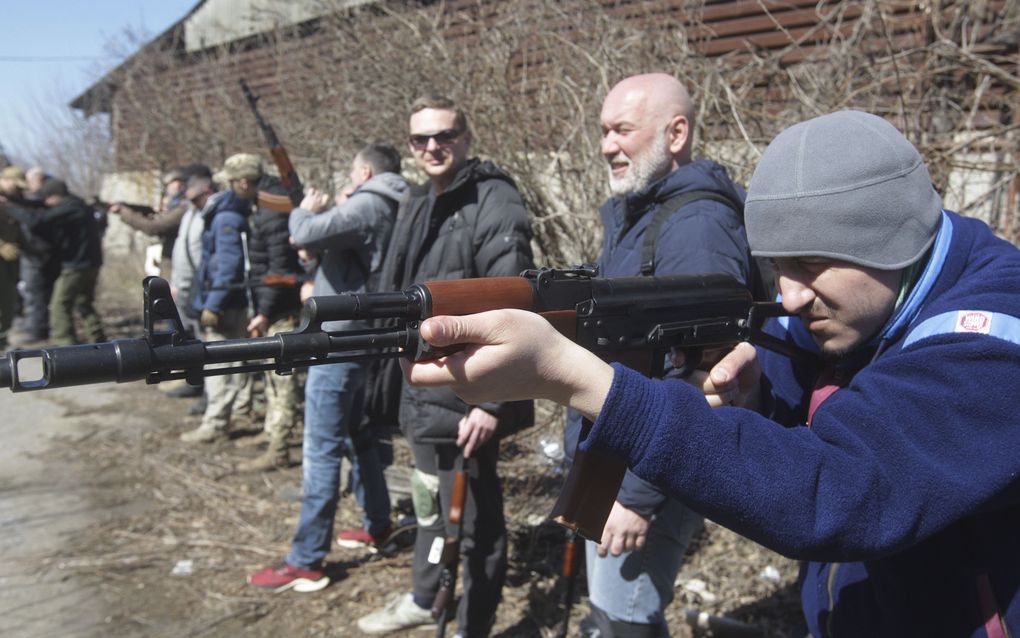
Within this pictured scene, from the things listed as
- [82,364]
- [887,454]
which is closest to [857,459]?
[887,454]

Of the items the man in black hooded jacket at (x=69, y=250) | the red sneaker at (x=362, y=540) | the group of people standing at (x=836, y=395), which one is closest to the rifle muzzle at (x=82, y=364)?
the group of people standing at (x=836, y=395)

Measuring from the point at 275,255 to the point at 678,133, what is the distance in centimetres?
399

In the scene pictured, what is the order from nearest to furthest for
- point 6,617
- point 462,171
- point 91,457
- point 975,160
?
point 462,171 → point 6,617 → point 975,160 → point 91,457

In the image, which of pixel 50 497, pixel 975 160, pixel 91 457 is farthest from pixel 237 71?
pixel 975 160

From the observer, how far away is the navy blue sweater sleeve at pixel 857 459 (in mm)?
1269

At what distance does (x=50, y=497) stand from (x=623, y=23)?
18.0 feet

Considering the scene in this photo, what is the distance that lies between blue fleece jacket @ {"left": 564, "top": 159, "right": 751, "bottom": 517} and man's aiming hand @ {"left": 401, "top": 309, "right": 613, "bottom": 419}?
108cm

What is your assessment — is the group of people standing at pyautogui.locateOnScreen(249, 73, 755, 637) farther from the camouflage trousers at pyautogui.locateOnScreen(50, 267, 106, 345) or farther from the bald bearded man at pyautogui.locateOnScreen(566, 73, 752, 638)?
the camouflage trousers at pyautogui.locateOnScreen(50, 267, 106, 345)

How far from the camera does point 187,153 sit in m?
11.8

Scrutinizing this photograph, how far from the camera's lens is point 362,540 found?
4887mm

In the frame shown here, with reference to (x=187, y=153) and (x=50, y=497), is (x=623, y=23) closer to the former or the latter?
(x=50, y=497)

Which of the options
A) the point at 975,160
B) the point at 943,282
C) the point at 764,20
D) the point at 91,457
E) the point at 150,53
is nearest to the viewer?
the point at 943,282

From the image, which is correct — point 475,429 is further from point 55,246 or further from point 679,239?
point 55,246

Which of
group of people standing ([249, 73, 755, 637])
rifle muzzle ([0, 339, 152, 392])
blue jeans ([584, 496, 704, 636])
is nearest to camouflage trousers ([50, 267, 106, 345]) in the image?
group of people standing ([249, 73, 755, 637])
